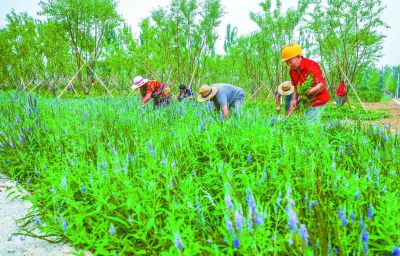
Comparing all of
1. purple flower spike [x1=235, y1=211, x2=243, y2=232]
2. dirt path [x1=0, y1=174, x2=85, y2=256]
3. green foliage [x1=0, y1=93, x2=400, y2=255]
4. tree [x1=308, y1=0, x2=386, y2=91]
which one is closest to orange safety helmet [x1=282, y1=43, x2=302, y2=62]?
green foliage [x1=0, y1=93, x2=400, y2=255]

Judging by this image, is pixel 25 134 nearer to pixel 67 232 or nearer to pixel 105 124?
pixel 105 124

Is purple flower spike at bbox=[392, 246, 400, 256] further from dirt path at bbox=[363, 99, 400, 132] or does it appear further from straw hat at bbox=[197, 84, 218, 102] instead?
straw hat at bbox=[197, 84, 218, 102]

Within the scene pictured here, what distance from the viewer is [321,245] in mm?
1364

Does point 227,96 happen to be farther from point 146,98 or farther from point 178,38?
point 178,38

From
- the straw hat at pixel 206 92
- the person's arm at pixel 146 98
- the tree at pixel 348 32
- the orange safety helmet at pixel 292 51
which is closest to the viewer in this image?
the orange safety helmet at pixel 292 51

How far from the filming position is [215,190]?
7.73 feet

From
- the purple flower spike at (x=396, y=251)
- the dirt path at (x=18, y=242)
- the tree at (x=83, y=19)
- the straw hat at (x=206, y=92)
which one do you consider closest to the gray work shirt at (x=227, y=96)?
the straw hat at (x=206, y=92)

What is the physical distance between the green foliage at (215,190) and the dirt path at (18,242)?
97mm

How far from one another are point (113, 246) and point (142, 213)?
289 millimetres

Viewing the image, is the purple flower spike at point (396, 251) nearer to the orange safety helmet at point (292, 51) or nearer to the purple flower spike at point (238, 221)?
the purple flower spike at point (238, 221)

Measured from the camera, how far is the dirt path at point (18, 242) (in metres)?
1.92

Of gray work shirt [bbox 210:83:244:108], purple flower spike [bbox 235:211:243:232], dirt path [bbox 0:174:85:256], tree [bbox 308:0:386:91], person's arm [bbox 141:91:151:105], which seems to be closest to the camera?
purple flower spike [bbox 235:211:243:232]

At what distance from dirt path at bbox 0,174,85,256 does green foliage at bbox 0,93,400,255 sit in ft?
0.32

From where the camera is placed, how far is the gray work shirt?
5711 millimetres
